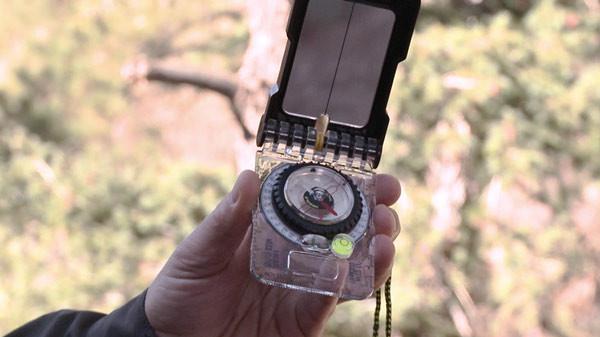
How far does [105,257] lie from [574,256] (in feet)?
5.35

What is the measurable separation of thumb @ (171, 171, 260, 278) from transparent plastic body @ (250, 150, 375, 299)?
2cm

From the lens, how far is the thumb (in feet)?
2.40

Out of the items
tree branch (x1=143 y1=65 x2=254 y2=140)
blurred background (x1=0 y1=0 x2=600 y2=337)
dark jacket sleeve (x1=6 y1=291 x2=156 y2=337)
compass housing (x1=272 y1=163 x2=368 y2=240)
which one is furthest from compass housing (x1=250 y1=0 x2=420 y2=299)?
tree branch (x1=143 y1=65 x2=254 y2=140)

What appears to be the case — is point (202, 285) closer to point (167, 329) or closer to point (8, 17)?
point (167, 329)

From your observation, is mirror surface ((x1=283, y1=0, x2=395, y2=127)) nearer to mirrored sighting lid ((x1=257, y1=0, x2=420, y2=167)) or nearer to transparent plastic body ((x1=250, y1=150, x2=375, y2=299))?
mirrored sighting lid ((x1=257, y1=0, x2=420, y2=167))

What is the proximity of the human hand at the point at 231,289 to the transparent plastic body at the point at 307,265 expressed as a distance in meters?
0.02

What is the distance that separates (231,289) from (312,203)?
0.14 m

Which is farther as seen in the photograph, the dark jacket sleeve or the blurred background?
the blurred background

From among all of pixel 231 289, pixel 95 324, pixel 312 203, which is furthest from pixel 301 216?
pixel 95 324

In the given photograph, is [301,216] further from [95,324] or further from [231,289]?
[95,324]

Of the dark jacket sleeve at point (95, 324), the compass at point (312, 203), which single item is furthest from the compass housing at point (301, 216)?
the dark jacket sleeve at point (95, 324)

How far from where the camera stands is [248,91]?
7.61 feet

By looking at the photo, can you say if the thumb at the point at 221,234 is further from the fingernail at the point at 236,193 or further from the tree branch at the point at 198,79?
the tree branch at the point at 198,79

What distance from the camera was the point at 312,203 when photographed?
779mm
